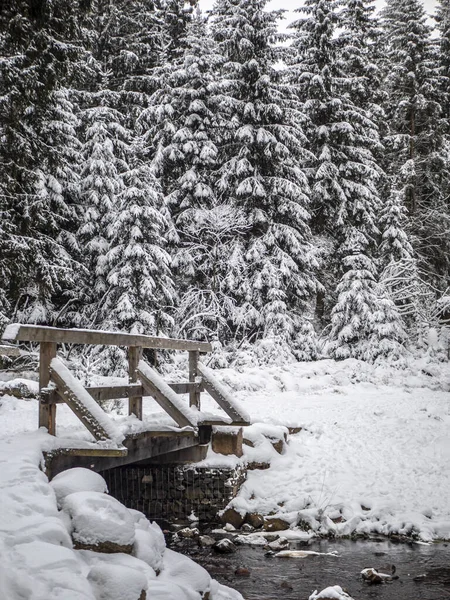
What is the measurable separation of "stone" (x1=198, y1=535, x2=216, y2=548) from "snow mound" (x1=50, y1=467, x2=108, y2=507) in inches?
106

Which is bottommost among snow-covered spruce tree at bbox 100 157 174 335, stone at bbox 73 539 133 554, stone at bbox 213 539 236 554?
stone at bbox 213 539 236 554

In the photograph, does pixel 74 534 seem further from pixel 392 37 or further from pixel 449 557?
pixel 392 37

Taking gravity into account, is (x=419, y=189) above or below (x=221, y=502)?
above

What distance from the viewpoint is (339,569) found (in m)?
6.65

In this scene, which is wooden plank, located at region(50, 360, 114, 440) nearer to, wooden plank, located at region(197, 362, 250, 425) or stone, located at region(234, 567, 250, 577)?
stone, located at region(234, 567, 250, 577)

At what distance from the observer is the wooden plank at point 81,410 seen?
5730 millimetres

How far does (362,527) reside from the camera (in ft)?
26.8

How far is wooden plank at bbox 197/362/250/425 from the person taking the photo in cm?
938

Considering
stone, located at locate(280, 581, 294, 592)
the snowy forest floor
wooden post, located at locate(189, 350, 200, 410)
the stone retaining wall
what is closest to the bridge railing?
wooden post, located at locate(189, 350, 200, 410)

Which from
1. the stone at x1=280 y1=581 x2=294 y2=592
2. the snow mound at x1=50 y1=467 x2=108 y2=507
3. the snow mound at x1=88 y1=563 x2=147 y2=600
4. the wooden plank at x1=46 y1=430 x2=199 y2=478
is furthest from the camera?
the stone at x1=280 y1=581 x2=294 y2=592

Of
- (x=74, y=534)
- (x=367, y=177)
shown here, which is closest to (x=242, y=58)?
(x=367, y=177)

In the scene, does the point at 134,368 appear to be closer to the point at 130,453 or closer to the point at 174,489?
the point at 130,453

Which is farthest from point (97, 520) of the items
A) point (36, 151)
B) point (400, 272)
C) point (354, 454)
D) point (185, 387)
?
Answer: point (400, 272)

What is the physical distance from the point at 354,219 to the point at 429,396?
9.16m
